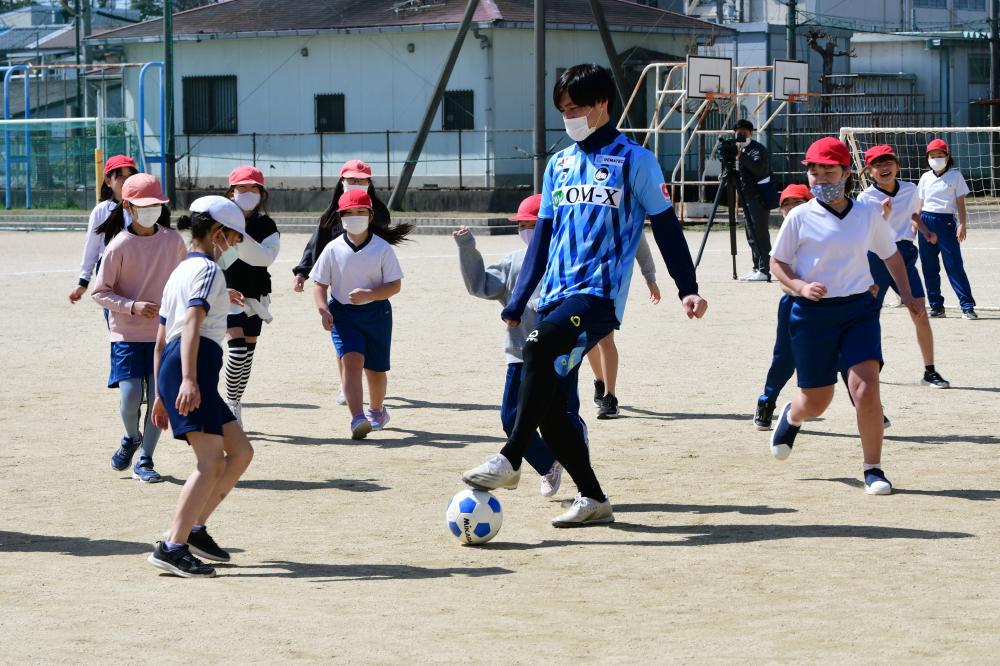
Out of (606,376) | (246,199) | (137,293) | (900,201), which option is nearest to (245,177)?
(246,199)

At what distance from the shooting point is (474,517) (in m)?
6.53

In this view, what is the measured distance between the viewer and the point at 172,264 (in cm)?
804

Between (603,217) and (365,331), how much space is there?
3.10 metres

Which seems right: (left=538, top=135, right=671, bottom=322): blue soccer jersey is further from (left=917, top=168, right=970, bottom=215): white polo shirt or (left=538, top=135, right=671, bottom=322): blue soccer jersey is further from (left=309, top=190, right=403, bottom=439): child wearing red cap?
(left=917, top=168, right=970, bottom=215): white polo shirt

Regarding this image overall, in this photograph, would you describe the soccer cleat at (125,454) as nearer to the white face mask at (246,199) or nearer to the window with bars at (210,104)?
the white face mask at (246,199)

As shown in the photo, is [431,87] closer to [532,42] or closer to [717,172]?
[532,42]

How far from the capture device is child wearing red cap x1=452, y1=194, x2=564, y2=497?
732 cm

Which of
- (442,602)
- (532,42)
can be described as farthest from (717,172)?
(442,602)

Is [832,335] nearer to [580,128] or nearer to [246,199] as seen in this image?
[580,128]

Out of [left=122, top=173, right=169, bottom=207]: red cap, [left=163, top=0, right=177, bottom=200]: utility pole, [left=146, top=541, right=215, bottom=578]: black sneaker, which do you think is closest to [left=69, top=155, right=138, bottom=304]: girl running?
[left=122, top=173, right=169, bottom=207]: red cap

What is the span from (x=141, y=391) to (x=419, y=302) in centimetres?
879

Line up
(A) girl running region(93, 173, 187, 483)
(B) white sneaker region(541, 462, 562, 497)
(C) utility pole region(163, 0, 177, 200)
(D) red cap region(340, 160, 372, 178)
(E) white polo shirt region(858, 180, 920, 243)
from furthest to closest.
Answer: (C) utility pole region(163, 0, 177, 200), (E) white polo shirt region(858, 180, 920, 243), (D) red cap region(340, 160, 372, 178), (A) girl running region(93, 173, 187, 483), (B) white sneaker region(541, 462, 562, 497)

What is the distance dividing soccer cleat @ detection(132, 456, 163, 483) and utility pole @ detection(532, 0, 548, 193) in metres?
21.3

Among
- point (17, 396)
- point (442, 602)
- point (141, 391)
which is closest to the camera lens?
point (442, 602)
